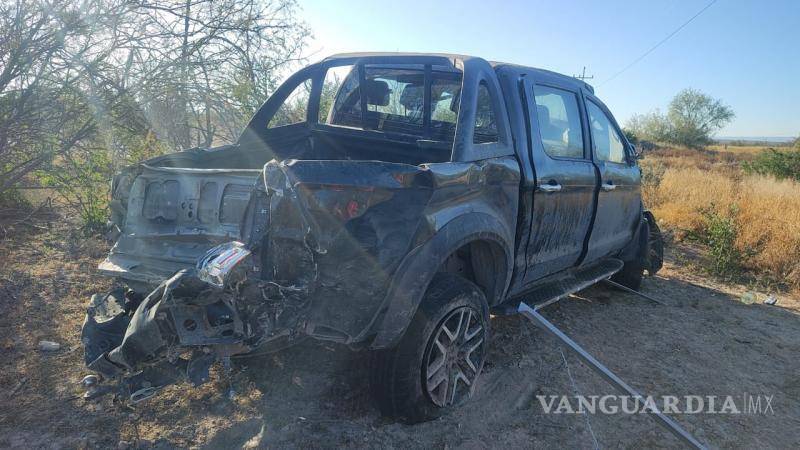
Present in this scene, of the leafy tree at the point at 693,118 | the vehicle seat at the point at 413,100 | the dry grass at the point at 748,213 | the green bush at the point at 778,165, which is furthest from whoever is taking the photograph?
the leafy tree at the point at 693,118

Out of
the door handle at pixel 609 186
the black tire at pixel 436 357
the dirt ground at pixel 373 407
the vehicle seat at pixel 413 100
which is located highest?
the vehicle seat at pixel 413 100

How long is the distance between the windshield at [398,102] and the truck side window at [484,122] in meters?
0.33

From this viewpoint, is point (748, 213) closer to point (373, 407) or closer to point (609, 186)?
point (609, 186)

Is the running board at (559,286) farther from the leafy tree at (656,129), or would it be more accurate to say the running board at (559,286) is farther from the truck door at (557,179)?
the leafy tree at (656,129)

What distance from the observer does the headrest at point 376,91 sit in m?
3.99

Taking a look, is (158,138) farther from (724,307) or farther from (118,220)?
(724,307)

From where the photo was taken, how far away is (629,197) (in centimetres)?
467

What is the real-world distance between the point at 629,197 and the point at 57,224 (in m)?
6.63

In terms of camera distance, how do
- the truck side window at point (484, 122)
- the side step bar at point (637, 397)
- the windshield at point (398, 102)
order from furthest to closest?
the windshield at point (398, 102)
the truck side window at point (484, 122)
the side step bar at point (637, 397)

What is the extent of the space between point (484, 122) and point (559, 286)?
4.77ft

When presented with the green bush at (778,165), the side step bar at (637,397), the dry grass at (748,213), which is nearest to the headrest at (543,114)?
the side step bar at (637,397)

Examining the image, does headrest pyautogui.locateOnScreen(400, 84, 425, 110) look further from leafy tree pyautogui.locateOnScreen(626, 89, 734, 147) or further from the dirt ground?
leafy tree pyautogui.locateOnScreen(626, 89, 734, 147)

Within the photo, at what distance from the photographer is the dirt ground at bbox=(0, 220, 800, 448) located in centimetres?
253

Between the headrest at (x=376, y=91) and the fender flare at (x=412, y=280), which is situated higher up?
the headrest at (x=376, y=91)
